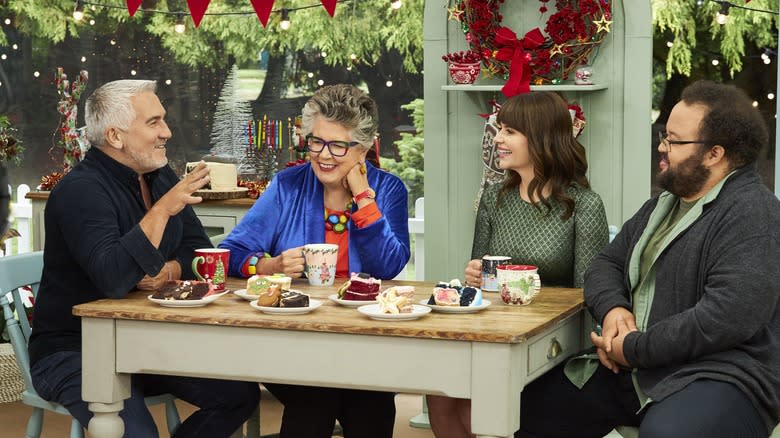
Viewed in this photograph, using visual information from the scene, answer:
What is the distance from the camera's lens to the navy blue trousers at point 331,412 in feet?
9.70

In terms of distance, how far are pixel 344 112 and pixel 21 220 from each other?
411 cm

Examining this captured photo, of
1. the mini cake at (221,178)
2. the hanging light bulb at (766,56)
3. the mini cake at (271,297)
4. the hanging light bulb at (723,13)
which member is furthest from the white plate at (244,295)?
the hanging light bulb at (766,56)

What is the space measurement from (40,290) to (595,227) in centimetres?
149

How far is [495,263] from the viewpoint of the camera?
273 cm

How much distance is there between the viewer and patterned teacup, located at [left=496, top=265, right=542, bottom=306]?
8.40 ft

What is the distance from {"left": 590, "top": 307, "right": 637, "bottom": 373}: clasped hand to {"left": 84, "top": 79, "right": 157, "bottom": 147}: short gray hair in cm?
134

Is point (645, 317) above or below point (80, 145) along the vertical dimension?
below

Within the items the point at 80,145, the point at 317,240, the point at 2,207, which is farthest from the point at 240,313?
the point at 2,207

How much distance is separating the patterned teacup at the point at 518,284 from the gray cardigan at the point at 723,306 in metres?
0.25

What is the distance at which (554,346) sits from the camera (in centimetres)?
254

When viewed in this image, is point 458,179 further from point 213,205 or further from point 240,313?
point 240,313

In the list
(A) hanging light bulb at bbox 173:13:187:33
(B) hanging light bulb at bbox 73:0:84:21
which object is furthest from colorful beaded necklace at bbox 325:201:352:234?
(B) hanging light bulb at bbox 73:0:84:21

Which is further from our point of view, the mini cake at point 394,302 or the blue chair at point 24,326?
the blue chair at point 24,326

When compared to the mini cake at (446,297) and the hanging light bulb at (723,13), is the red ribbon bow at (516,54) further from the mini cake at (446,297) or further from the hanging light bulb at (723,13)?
the hanging light bulb at (723,13)
